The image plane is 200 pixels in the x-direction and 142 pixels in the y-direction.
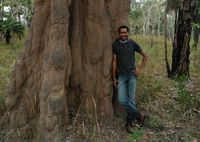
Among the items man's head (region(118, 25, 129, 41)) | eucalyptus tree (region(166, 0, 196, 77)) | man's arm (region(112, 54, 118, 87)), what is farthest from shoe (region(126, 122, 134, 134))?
eucalyptus tree (region(166, 0, 196, 77))

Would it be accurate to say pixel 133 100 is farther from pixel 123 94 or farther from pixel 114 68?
pixel 114 68

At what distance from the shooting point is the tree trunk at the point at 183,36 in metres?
10.8

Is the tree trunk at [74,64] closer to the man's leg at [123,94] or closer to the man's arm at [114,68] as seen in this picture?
the man's arm at [114,68]

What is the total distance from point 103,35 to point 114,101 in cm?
124

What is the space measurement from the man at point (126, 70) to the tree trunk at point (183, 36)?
385 centimetres

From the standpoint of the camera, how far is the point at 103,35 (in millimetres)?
7344

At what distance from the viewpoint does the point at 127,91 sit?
23.6 ft

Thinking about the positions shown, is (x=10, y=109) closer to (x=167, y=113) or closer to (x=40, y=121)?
(x=40, y=121)

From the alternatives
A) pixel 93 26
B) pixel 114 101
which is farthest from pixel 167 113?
pixel 93 26

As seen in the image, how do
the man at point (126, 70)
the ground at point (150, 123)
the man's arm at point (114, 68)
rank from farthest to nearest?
the man's arm at point (114, 68) < the man at point (126, 70) < the ground at point (150, 123)

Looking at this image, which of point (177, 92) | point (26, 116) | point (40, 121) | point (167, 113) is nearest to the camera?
point (40, 121)

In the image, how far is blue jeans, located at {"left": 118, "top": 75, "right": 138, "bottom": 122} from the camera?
711cm

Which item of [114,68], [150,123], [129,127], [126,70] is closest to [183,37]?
[150,123]

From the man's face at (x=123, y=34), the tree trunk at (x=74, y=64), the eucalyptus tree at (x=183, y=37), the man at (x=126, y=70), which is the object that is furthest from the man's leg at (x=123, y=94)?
the eucalyptus tree at (x=183, y=37)
